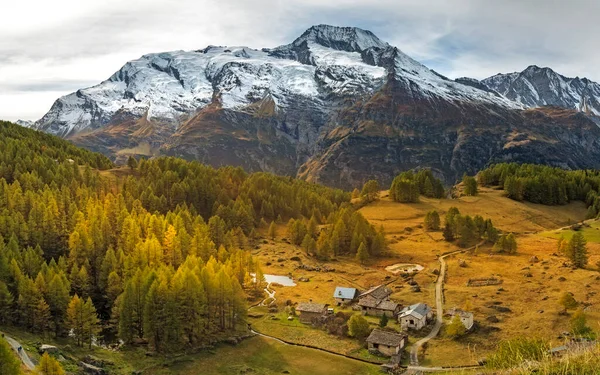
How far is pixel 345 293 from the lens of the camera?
99438 mm

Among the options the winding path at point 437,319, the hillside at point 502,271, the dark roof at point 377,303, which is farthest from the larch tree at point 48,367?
the dark roof at point 377,303

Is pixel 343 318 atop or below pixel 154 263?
below

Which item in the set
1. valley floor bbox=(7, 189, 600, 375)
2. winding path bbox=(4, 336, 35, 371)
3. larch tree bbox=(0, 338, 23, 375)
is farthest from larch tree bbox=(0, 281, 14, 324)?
larch tree bbox=(0, 338, 23, 375)

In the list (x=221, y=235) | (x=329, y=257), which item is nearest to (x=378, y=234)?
(x=329, y=257)

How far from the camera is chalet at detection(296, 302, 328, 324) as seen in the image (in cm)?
8988

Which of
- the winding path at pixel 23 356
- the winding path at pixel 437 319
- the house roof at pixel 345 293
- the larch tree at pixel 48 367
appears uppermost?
the larch tree at pixel 48 367

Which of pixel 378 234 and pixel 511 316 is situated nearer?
pixel 511 316

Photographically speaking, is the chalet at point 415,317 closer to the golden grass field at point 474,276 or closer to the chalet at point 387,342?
the golden grass field at point 474,276

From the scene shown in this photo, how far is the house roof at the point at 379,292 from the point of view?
97.0m

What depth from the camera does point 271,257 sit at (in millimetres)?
135375

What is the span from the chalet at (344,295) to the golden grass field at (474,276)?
2279 millimetres

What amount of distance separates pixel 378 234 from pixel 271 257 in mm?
30782

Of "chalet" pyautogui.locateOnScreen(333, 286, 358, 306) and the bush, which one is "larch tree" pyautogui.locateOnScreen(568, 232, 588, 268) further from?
the bush

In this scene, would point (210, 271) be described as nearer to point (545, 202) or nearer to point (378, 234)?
point (378, 234)
